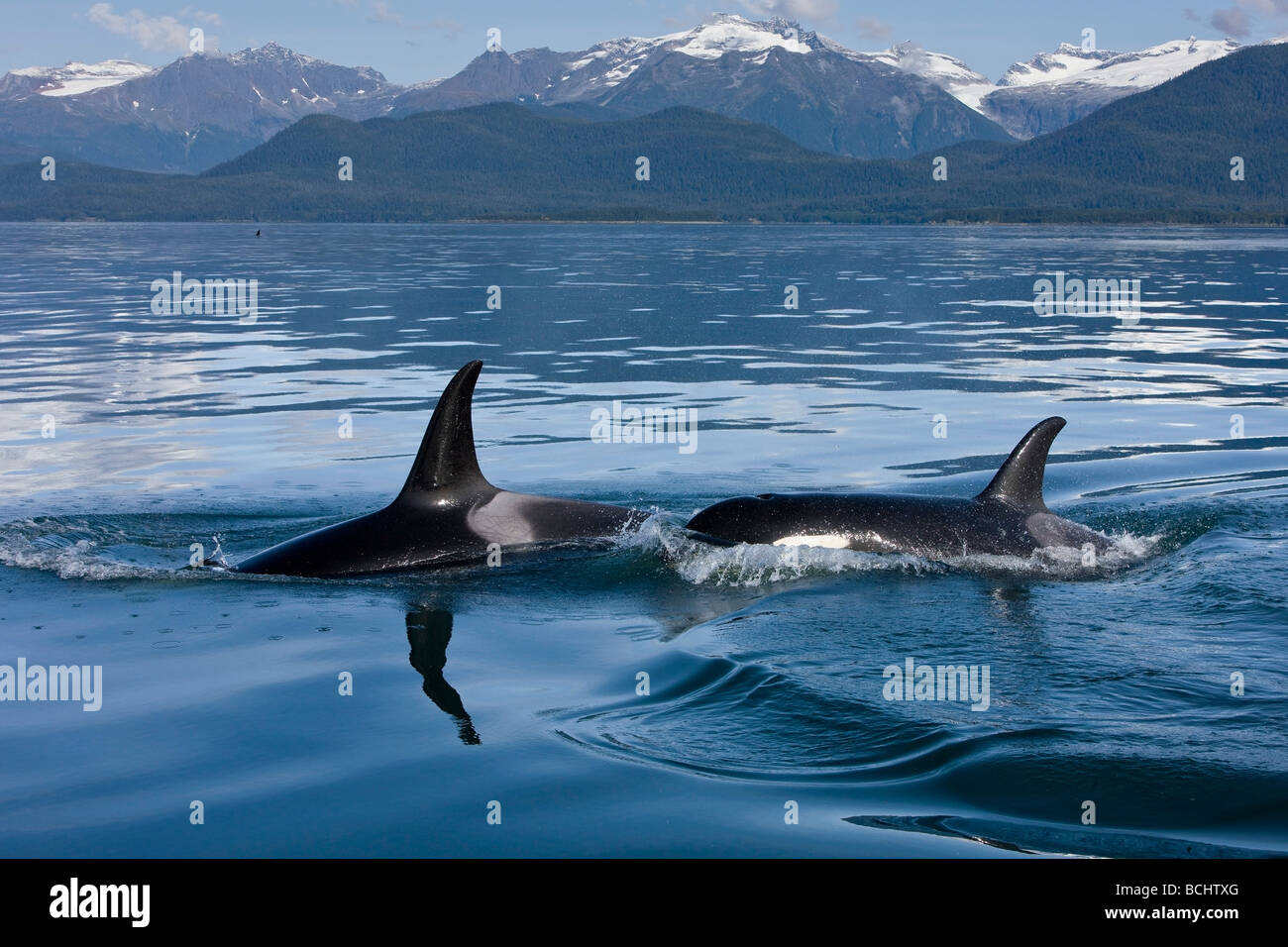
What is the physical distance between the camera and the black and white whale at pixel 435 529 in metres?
12.6

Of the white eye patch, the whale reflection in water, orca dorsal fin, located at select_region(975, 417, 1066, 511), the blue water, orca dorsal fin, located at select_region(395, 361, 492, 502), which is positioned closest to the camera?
the blue water

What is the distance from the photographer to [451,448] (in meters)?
12.4

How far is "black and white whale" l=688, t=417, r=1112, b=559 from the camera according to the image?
41.3ft

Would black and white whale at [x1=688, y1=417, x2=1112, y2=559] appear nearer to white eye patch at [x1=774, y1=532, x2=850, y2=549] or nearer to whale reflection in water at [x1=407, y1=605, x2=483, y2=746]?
white eye patch at [x1=774, y1=532, x2=850, y2=549]

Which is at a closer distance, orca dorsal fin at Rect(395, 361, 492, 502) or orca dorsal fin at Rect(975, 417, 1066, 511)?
orca dorsal fin at Rect(395, 361, 492, 502)

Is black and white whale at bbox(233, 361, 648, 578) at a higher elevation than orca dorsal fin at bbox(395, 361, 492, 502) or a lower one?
lower

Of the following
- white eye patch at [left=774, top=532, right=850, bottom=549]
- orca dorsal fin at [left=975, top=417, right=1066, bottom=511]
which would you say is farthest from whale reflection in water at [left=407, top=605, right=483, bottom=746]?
orca dorsal fin at [left=975, top=417, right=1066, bottom=511]

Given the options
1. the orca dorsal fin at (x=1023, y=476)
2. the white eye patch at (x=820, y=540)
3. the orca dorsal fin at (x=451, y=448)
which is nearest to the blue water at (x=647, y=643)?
the white eye patch at (x=820, y=540)

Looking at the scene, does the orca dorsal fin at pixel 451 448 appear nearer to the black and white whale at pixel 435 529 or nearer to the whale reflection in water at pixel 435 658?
the black and white whale at pixel 435 529

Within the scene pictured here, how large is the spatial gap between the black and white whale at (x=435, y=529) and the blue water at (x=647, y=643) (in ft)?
0.92
